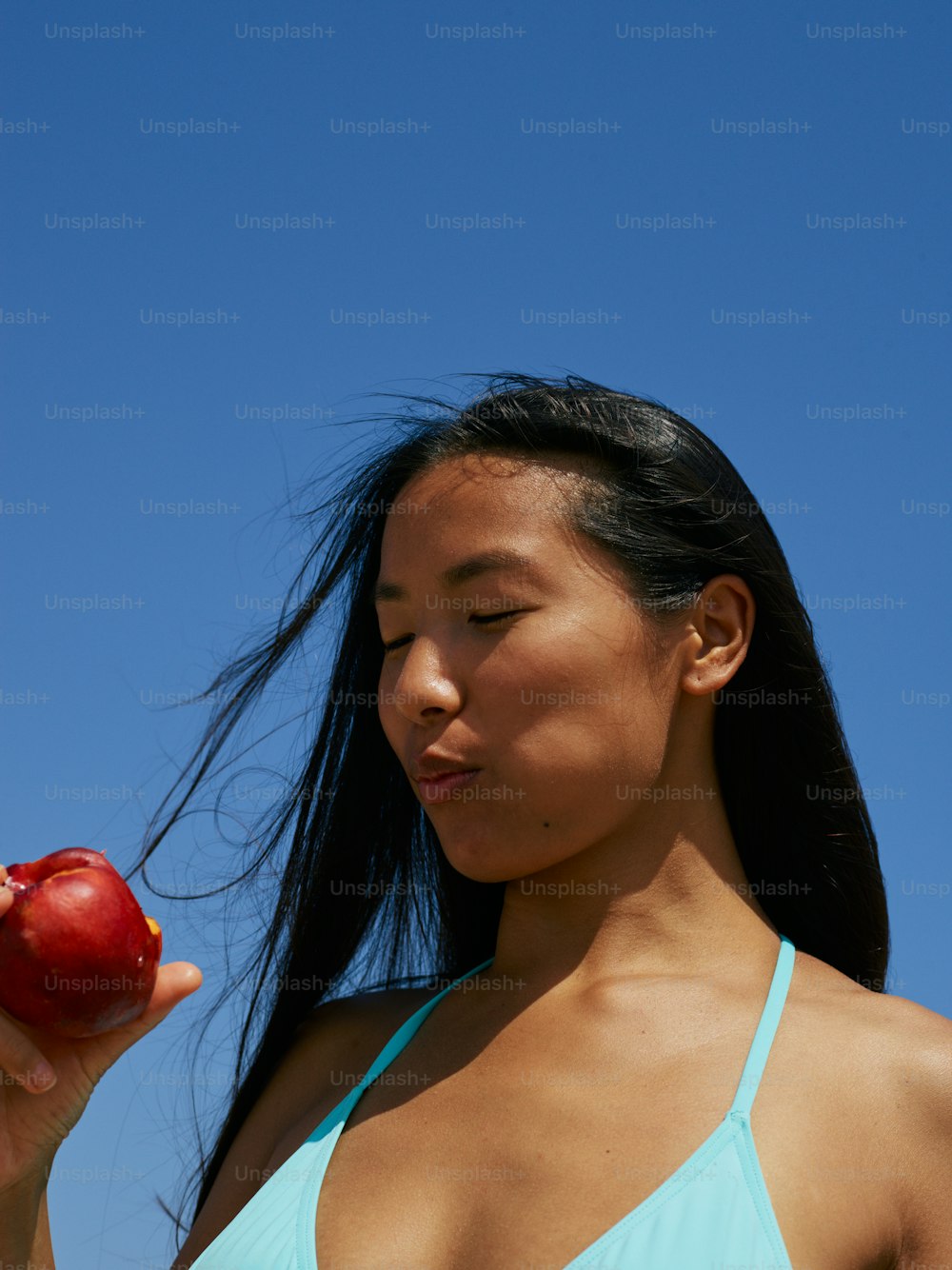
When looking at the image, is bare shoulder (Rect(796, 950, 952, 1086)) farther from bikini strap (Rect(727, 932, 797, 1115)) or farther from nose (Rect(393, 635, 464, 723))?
nose (Rect(393, 635, 464, 723))

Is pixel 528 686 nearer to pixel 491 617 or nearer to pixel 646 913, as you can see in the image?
pixel 491 617

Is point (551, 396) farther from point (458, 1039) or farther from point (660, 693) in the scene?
point (458, 1039)

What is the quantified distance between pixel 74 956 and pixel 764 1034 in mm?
1551

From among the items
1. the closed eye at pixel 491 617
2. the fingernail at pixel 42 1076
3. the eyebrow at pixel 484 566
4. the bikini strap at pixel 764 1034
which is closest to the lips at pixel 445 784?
the closed eye at pixel 491 617

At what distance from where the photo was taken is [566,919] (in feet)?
12.8

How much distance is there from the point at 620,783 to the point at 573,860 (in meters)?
0.28

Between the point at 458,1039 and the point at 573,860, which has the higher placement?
the point at 573,860

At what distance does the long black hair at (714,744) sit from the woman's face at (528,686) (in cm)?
13

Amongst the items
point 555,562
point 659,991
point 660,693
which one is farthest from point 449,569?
point 659,991

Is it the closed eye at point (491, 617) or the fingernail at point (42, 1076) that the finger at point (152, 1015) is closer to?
the fingernail at point (42, 1076)

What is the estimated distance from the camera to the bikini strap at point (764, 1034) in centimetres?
321

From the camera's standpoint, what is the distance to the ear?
3875 mm

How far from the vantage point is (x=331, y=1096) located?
3883 millimetres

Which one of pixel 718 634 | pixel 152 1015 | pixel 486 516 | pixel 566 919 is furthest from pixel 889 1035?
pixel 152 1015
